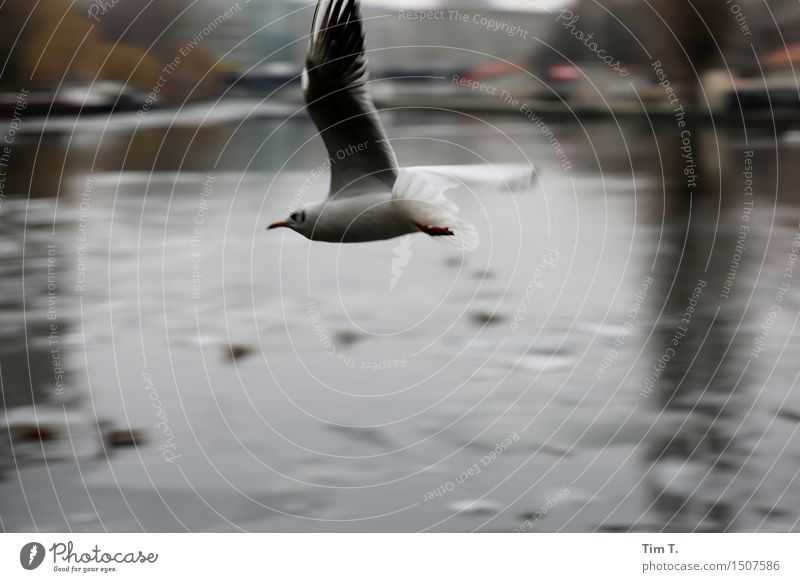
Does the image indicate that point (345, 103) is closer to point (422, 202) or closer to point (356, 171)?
point (356, 171)

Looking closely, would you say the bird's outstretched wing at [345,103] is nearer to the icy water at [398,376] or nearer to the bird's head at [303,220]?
the bird's head at [303,220]

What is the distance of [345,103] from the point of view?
2932 mm

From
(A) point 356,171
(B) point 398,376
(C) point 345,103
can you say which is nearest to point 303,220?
(A) point 356,171

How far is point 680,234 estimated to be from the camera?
306 inches

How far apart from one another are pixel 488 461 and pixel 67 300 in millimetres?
2694

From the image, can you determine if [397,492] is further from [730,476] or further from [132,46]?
[132,46]

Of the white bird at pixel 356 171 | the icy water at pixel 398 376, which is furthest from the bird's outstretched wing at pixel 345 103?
the icy water at pixel 398 376

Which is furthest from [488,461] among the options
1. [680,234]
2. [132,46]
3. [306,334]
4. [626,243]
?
[132,46]

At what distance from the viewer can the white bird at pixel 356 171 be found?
9.53ft

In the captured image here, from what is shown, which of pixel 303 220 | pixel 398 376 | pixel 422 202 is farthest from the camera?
pixel 398 376

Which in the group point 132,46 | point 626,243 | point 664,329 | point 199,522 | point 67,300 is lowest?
point 199,522

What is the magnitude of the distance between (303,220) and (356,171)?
19 centimetres

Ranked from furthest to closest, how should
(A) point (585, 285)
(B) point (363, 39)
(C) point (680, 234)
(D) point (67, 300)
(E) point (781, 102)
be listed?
1. (E) point (781, 102)
2. (C) point (680, 234)
3. (A) point (585, 285)
4. (D) point (67, 300)
5. (B) point (363, 39)

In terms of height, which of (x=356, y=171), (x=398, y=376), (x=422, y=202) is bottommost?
(x=398, y=376)
